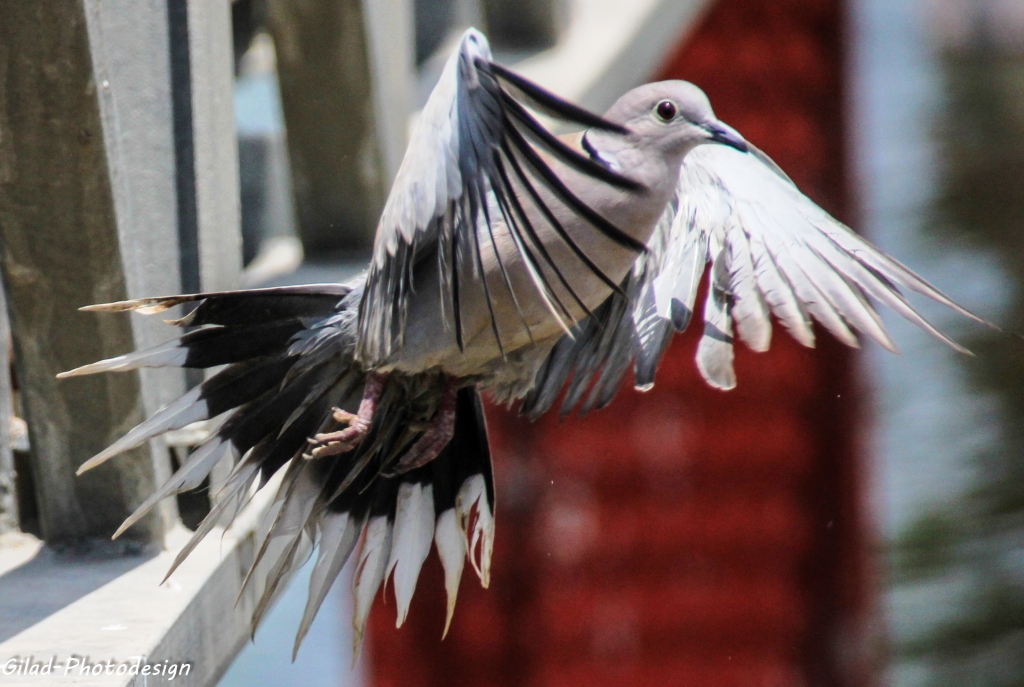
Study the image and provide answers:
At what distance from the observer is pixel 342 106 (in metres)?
3.22

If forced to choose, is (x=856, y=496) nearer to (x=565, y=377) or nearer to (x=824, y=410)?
(x=824, y=410)

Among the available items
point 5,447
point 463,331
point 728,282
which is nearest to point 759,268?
point 728,282

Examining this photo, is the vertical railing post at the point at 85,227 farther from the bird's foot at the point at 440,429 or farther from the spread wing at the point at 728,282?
the spread wing at the point at 728,282

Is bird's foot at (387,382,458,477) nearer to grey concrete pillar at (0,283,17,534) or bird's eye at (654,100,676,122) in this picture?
bird's eye at (654,100,676,122)

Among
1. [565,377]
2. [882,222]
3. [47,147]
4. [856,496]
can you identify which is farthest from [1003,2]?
[856,496]

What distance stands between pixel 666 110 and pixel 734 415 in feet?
17.1

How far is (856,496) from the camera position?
6.79m

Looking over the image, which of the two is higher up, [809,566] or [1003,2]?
[1003,2]

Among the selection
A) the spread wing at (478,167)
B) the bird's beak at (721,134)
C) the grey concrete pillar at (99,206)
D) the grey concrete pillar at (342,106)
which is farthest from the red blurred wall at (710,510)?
the spread wing at (478,167)

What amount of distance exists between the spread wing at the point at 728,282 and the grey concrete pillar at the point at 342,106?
1.09 metres

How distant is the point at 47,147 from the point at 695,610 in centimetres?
577

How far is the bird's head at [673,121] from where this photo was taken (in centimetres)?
208

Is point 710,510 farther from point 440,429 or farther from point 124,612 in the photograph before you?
point 124,612

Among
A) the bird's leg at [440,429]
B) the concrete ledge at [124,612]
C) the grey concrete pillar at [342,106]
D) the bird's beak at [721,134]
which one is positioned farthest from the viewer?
the grey concrete pillar at [342,106]
